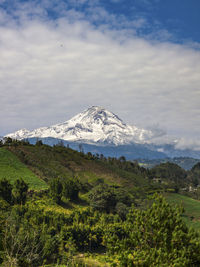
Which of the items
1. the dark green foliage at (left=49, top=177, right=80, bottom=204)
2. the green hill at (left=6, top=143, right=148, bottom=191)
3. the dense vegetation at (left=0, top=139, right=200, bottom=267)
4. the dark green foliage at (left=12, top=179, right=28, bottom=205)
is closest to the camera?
the dense vegetation at (left=0, top=139, right=200, bottom=267)

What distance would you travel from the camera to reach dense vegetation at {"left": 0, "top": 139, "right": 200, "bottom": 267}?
42.3ft

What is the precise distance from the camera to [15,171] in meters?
53.2

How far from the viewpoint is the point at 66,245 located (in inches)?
939

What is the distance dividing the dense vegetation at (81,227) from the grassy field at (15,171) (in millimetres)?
664

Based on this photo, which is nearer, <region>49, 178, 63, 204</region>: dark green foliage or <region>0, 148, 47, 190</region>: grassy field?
<region>49, 178, 63, 204</region>: dark green foliage

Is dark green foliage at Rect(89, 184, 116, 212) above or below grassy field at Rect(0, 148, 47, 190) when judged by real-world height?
below

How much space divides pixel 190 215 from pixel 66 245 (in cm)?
3838

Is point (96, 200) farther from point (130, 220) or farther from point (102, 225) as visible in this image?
point (130, 220)

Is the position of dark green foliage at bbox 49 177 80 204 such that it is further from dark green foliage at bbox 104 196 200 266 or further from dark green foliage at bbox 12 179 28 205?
dark green foliage at bbox 104 196 200 266

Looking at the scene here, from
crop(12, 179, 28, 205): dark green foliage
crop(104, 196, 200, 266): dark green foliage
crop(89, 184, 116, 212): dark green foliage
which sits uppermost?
crop(104, 196, 200, 266): dark green foliage

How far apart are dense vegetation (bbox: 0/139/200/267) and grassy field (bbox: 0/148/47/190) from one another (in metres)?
0.66

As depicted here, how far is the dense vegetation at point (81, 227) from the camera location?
12893mm

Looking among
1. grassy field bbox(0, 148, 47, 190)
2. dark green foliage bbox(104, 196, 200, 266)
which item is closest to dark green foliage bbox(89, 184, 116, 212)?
grassy field bbox(0, 148, 47, 190)

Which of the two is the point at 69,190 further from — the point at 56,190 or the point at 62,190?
the point at 56,190
